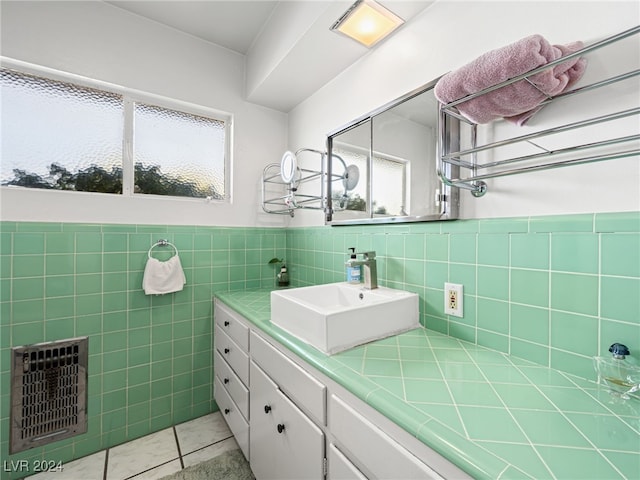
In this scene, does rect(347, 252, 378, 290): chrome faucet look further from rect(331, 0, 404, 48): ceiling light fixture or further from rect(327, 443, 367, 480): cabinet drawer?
rect(331, 0, 404, 48): ceiling light fixture

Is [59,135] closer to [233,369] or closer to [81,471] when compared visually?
[233,369]

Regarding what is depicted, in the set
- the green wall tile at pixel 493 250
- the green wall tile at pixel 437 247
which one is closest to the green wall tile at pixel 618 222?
the green wall tile at pixel 493 250

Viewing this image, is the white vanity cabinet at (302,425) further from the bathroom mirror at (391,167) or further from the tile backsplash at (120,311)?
the bathroom mirror at (391,167)

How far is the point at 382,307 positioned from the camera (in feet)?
3.59

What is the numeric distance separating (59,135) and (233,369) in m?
1.65

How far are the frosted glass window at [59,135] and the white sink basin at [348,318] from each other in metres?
1.38

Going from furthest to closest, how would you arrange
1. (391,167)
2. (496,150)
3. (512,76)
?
(391,167) → (496,150) → (512,76)

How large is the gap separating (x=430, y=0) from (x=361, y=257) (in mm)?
1156

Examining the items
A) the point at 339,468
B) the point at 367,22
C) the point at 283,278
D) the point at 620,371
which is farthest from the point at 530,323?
the point at 283,278

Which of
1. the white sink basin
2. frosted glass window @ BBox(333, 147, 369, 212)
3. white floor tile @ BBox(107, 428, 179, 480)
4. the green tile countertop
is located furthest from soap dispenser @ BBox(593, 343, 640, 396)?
white floor tile @ BBox(107, 428, 179, 480)

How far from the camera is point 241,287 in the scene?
2100mm

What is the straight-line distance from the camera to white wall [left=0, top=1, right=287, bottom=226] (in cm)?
148

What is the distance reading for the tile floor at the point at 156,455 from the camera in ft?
4.90

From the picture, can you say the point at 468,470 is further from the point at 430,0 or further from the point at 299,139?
the point at 299,139
